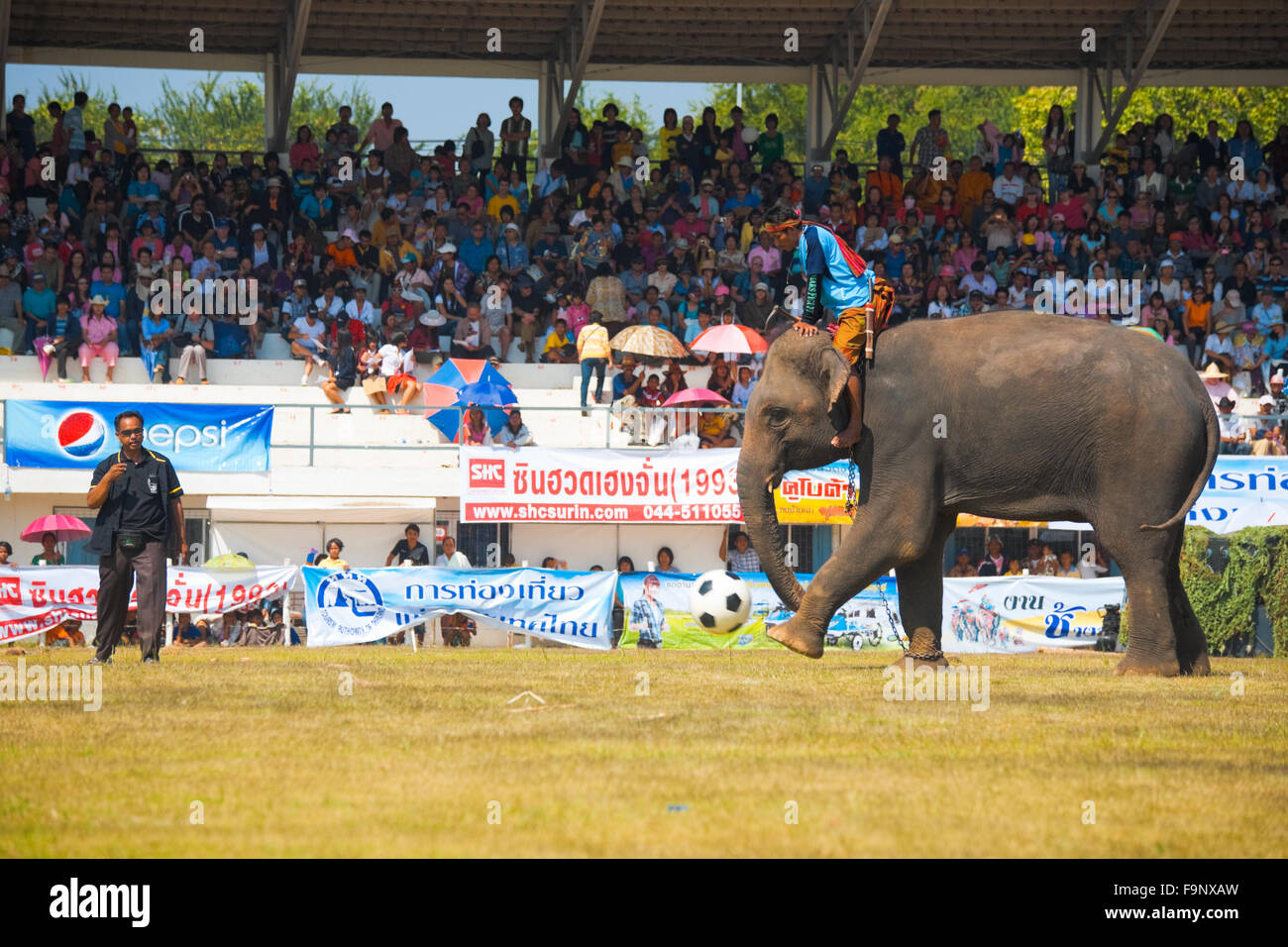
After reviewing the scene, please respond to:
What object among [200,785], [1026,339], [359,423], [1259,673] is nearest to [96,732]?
[200,785]

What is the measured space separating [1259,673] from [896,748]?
7927mm

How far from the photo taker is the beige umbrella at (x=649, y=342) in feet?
90.9

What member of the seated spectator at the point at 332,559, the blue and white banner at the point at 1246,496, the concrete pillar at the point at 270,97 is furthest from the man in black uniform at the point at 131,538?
the concrete pillar at the point at 270,97

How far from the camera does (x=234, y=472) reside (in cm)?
2536

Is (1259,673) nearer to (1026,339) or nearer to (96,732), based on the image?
(1026,339)

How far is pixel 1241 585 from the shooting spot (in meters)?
23.2

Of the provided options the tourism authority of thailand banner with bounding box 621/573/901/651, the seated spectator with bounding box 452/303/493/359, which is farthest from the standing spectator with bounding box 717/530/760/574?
the seated spectator with bounding box 452/303/493/359

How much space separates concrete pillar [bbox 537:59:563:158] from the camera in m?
34.8

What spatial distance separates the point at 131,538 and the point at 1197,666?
31.8 feet

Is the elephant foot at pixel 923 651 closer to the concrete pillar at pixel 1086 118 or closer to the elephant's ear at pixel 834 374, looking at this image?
the elephant's ear at pixel 834 374

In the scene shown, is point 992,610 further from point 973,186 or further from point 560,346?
point 973,186
